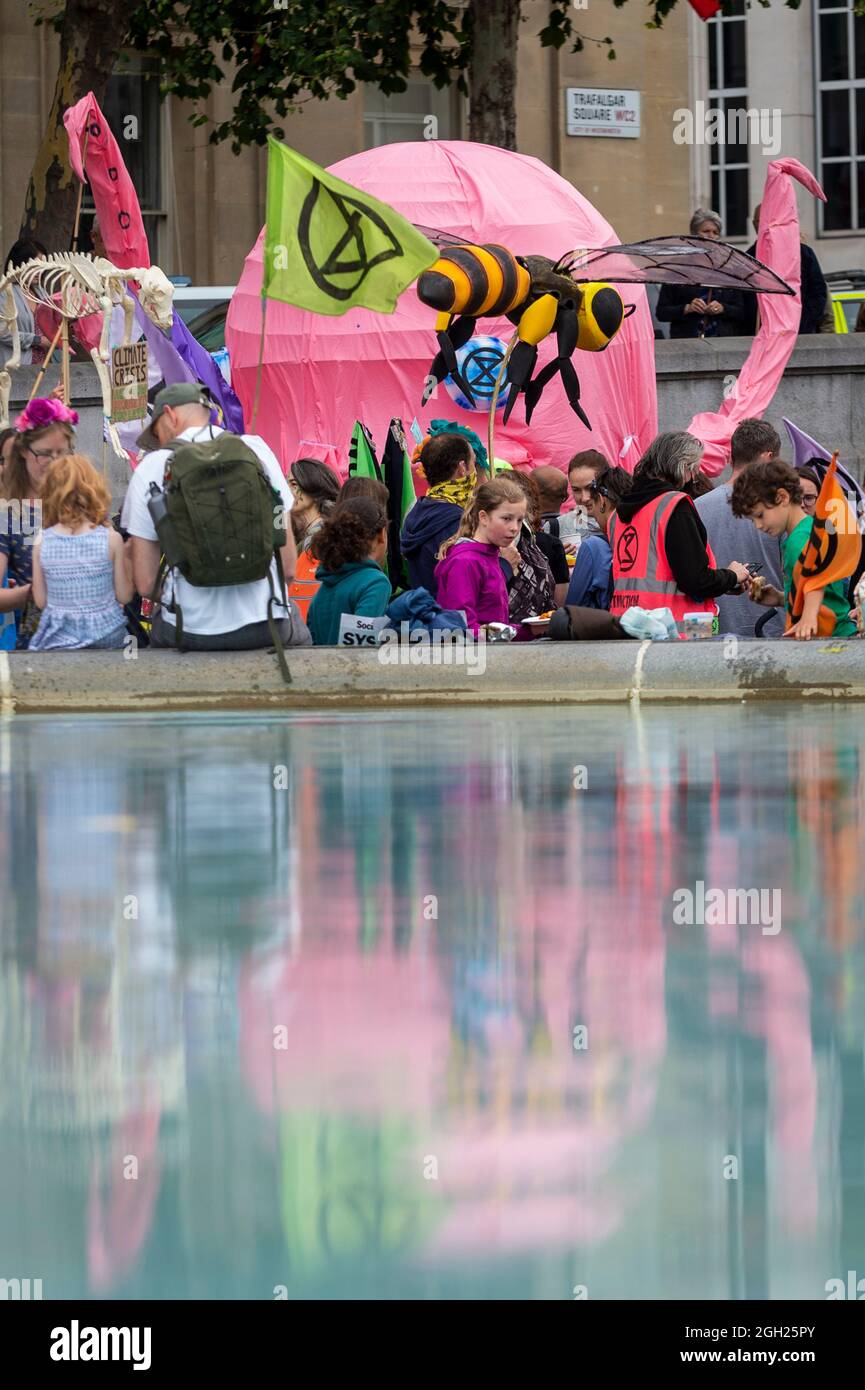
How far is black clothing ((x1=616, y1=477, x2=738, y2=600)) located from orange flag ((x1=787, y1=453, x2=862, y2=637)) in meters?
0.35

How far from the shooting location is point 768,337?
63.9 ft

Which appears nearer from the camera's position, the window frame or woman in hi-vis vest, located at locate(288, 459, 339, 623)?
woman in hi-vis vest, located at locate(288, 459, 339, 623)

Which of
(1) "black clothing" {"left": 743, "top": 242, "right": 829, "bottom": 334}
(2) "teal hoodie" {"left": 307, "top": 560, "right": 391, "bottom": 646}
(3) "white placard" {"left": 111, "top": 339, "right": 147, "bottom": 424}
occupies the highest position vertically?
(1) "black clothing" {"left": 743, "top": 242, "right": 829, "bottom": 334}

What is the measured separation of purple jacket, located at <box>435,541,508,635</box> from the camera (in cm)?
1130

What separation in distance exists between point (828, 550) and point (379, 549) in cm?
197

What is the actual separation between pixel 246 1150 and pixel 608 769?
4.91 m

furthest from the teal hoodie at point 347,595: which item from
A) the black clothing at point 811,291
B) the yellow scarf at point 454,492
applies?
the black clothing at point 811,291

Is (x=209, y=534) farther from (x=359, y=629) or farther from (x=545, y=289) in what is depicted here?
(x=545, y=289)

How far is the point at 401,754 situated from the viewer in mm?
9273

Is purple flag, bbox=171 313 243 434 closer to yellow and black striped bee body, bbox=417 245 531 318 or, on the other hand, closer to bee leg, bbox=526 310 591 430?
yellow and black striped bee body, bbox=417 245 531 318

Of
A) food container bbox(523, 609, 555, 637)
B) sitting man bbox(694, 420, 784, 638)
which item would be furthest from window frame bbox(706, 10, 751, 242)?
food container bbox(523, 609, 555, 637)

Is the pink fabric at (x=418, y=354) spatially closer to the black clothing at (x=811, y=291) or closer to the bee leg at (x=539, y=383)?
the black clothing at (x=811, y=291)

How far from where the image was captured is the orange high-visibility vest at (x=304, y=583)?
12585mm
